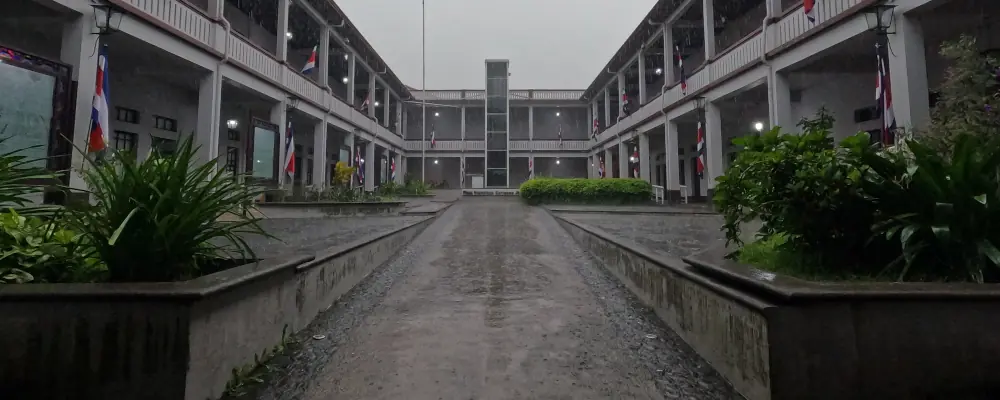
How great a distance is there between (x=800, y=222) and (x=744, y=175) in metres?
0.52

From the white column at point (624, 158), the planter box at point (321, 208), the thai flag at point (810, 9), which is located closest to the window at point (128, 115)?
the planter box at point (321, 208)

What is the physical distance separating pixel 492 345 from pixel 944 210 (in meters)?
2.39

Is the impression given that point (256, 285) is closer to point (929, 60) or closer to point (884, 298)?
point (884, 298)

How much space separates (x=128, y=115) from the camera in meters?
12.4

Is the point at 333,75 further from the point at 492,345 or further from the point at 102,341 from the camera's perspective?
the point at 102,341

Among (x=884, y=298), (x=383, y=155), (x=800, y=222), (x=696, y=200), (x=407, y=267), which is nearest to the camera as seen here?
(x=884, y=298)

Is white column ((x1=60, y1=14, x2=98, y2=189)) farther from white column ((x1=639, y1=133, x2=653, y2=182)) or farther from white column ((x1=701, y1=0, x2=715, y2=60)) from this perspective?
white column ((x1=639, y1=133, x2=653, y2=182))

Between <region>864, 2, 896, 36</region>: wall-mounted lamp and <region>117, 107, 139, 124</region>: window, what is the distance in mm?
17767

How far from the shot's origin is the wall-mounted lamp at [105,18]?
7.80m

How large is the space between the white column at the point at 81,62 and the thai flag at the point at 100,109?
0.40 feet

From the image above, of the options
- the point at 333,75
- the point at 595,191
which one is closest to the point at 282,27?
the point at 333,75

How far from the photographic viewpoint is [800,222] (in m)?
2.31

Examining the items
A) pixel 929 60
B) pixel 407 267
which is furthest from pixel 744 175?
pixel 929 60

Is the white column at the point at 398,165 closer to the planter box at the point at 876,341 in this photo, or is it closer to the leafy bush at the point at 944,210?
the leafy bush at the point at 944,210
